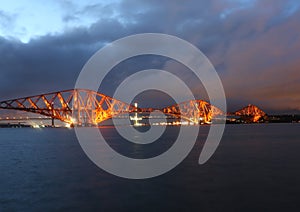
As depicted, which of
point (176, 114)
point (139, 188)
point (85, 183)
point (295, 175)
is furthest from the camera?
point (176, 114)

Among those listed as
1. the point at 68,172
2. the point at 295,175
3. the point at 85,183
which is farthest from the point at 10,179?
the point at 295,175

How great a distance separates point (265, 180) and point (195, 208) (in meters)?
6.71

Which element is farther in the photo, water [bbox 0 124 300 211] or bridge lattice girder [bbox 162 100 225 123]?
bridge lattice girder [bbox 162 100 225 123]

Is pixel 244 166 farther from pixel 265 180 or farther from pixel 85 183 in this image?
pixel 85 183

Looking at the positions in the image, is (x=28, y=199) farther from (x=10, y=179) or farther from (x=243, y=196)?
(x=243, y=196)

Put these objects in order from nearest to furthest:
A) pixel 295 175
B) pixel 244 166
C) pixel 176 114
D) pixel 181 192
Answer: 1. pixel 181 192
2. pixel 295 175
3. pixel 244 166
4. pixel 176 114

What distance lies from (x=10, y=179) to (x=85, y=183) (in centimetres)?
491

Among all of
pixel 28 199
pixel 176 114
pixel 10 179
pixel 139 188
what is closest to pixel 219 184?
pixel 139 188

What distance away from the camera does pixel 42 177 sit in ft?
62.6

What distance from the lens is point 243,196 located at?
533 inches

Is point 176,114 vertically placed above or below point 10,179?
above

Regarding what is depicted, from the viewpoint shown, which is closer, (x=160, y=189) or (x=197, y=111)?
(x=160, y=189)

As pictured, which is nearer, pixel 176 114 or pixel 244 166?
pixel 244 166

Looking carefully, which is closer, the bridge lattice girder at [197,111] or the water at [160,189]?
the water at [160,189]
